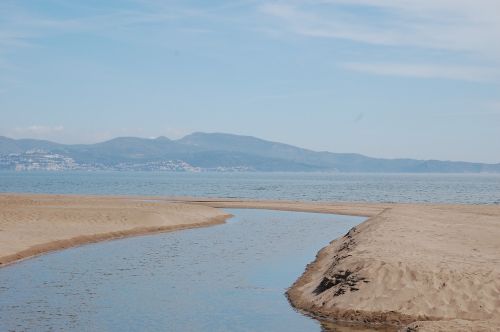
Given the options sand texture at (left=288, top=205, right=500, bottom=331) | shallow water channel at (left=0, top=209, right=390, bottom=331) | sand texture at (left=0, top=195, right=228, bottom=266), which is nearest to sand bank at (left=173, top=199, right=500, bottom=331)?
sand texture at (left=288, top=205, right=500, bottom=331)

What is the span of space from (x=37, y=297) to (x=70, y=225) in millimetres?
22011

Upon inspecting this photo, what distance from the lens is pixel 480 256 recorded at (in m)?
24.5

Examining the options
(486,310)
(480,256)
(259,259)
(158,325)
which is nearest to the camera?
(486,310)

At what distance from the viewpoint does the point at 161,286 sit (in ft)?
80.1

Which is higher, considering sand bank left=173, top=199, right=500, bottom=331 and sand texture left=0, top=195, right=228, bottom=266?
sand bank left=173, top=199, right=500, bottom=331

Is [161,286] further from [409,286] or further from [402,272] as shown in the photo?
[409,286]

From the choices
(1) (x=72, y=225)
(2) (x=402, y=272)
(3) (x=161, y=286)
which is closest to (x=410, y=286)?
(2) (x=402, y=272)

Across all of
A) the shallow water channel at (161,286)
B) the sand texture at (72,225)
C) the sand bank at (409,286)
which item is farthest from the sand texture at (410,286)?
the sand texture at (72,225)

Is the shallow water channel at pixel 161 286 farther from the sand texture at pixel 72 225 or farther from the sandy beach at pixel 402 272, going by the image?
the sand texture at pixel 72 225

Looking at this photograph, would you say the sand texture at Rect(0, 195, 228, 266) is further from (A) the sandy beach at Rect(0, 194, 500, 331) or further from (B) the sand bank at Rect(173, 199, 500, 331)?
(B) the sand bank at Rect(173, 199, 500, 331)

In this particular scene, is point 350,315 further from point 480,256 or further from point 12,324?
point 12,324

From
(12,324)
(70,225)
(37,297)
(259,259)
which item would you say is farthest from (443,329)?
(70,225)

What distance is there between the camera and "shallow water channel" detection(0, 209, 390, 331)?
19062 mm

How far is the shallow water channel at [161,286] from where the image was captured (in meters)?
19.1
